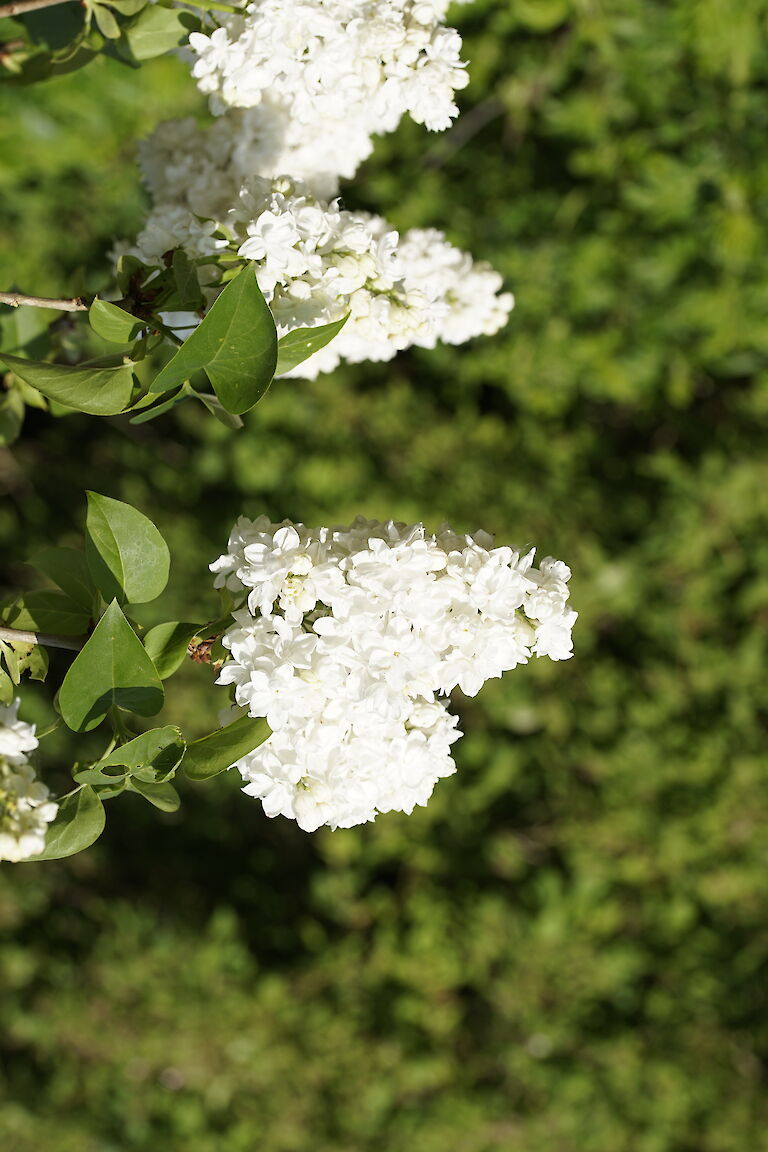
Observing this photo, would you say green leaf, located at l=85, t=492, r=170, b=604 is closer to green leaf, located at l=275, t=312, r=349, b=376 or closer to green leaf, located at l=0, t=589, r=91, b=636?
green leaf, located at l=0, t=589, r=91, b=636

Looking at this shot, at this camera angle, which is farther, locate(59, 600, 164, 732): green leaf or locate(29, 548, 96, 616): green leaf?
locate(29, 548, 96, 616): green leaf

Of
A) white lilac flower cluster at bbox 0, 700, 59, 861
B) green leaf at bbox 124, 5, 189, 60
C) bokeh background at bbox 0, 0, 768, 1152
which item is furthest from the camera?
bokeh background at bbox 0, 0, 768, 1152

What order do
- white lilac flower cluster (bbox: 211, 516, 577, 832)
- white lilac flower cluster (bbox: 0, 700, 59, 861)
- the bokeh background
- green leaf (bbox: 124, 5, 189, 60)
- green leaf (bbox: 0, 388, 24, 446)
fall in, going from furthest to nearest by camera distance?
the bokeh background → green leaf (bbox: 0, 388, 24, 446) → green leaf (bbox: 124, 5, 189, 60) → white lilac flower cluster (bbox: 211, 516, 577, 832) → white lilac flower cluster (bbox: 0, 700, 59, 861)

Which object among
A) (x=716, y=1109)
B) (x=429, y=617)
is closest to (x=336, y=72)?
(x=429, y=617)

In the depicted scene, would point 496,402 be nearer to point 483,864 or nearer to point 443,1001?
point 483,864

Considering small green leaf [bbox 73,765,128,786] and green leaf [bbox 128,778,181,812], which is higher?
small green leaf [bbox 73,765,128,786]

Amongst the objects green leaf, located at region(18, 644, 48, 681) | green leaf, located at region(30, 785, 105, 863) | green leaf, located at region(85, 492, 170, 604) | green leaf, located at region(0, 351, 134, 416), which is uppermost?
green leaf, located at region(0, 351, 134, 416)

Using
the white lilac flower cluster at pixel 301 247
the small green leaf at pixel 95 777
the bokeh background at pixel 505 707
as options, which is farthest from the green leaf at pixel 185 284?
the bokeh background at pixel 505 707

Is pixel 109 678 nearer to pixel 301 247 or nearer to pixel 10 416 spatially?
pixel 301 247

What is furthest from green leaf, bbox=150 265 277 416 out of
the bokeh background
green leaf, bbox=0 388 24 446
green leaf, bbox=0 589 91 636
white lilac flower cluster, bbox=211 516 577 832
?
the bokeh background
